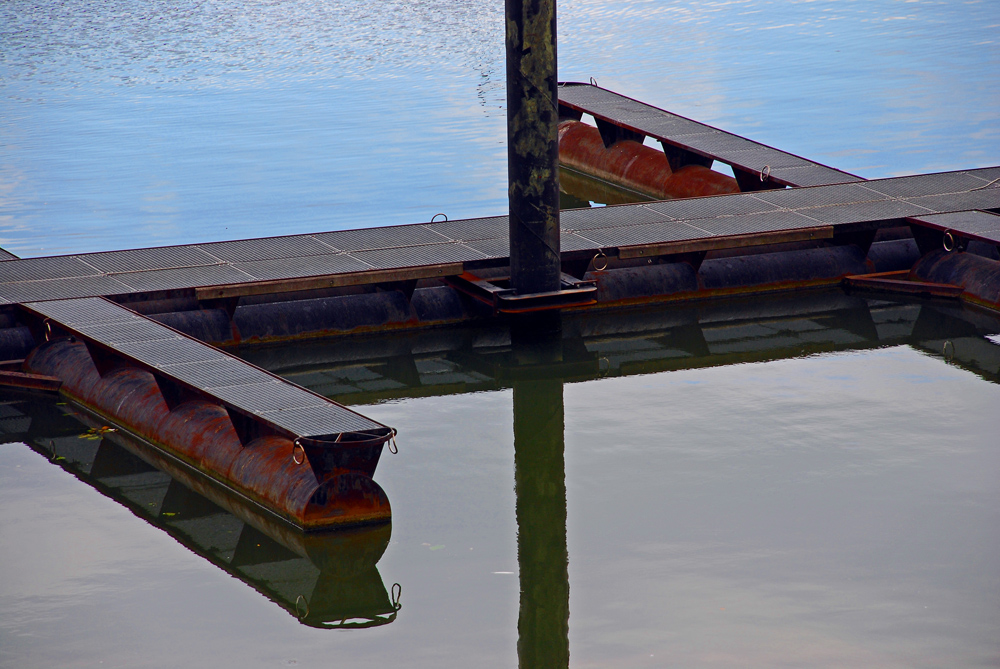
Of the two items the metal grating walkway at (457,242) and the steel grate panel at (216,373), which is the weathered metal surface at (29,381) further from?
the steel grate panel at (216,373)

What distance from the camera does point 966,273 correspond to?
12234mm

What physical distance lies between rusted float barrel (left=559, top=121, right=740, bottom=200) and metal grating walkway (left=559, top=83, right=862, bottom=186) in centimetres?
36

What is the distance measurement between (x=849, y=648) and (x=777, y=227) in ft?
21.2

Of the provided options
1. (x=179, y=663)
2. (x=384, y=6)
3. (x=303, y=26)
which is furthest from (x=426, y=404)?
(x=384, y=6)

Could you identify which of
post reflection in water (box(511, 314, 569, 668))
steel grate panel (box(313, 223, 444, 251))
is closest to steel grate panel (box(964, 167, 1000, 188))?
post reflection in water (box(511, 314, 569, 668))

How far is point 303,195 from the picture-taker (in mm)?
17641

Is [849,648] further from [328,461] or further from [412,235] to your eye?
[412,235]

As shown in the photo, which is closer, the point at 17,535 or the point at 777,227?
the point at 17,535

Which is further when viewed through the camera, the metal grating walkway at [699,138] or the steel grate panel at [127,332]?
the metal grating walkway at [699,138]

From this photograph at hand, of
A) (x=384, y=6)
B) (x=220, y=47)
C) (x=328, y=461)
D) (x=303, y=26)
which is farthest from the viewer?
(x=384, y=6)

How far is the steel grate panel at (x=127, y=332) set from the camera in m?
9.50

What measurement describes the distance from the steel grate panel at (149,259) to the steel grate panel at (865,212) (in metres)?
5.45

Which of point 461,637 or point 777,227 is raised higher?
point 777,227

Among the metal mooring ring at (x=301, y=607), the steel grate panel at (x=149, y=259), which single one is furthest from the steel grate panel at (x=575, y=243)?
the metal mooring ring at (x=301, y=607)
